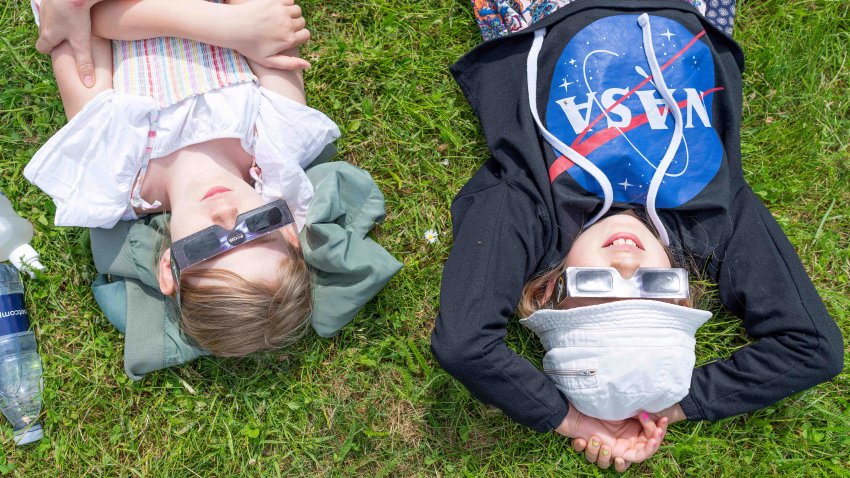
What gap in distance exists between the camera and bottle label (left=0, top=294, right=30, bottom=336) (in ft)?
11.2

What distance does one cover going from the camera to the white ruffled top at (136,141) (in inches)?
120

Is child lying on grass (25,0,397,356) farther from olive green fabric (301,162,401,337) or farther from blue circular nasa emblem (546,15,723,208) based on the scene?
blue circular nasa emblem (546,15,723,208)

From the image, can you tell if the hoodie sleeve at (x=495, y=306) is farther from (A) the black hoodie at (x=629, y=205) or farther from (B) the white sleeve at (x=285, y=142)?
(B) the white sleeve at (x=285, y=142)

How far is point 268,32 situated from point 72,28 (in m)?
0.93

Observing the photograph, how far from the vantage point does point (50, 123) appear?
365cm

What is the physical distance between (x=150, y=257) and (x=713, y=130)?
9.83 ft

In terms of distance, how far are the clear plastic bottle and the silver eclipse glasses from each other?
2.99 m

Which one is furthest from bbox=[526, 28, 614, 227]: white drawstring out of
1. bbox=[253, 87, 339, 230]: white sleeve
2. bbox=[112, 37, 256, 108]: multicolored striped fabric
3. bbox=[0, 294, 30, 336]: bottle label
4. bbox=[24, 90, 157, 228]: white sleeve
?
bbox=[0, 294, 30, 336]: bottle label

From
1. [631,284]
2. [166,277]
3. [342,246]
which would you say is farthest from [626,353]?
[166,277]

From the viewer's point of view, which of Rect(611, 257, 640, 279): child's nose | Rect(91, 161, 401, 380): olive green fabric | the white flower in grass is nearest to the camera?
Rect(611, 257, 640, 279): child's nose

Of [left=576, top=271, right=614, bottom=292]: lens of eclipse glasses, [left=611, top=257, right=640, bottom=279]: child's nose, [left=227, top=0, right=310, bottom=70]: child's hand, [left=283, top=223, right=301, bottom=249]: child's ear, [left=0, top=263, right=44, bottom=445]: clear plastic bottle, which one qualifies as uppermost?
[left=227, top=0, right=310, bottom=70]: child's hand

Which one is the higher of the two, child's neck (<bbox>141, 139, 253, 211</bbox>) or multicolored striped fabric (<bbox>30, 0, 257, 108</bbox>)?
multicolored striped fabric (<bbox>30, 0, 257, 108</bbox>)

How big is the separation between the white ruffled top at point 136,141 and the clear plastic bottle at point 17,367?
725 mm

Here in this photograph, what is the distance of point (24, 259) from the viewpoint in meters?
3.49
